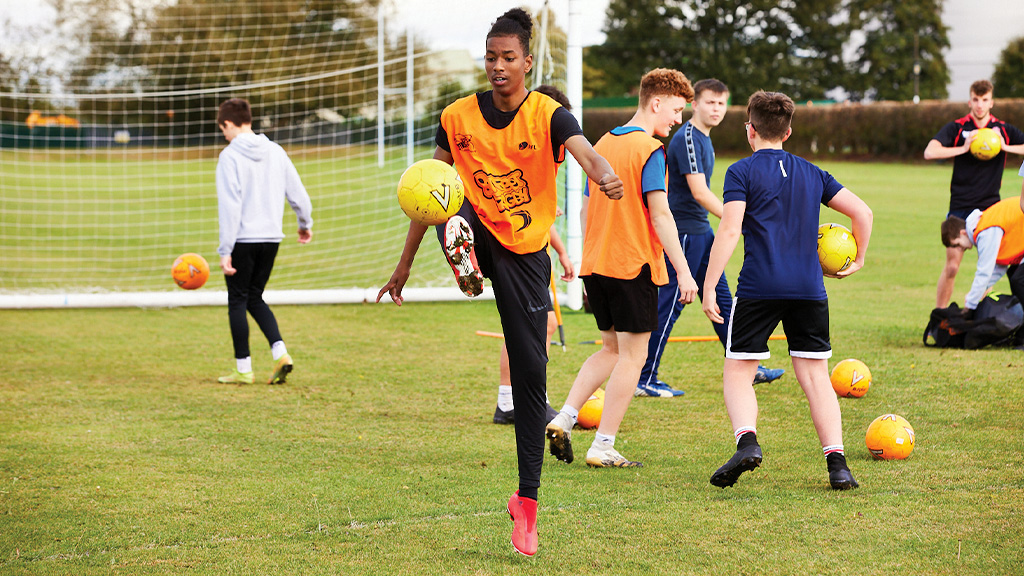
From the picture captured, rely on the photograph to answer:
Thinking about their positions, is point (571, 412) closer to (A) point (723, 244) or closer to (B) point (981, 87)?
(A) point (723, 244)

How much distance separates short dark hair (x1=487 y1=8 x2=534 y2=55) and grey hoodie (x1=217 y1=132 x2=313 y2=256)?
3.88 m

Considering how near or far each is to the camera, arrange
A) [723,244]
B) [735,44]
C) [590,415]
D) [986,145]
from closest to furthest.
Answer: [723,244] < [590,415] < [986,145] < [735,44]

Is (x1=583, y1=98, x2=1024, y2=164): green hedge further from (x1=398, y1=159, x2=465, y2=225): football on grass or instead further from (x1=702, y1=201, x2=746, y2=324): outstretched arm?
(x1=398, y1=159, x2=465, y2=225): football on grass

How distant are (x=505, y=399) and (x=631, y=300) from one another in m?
1.41

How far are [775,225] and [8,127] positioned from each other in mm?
27412

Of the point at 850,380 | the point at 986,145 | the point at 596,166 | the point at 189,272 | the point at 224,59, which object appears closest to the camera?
the point at 596,166

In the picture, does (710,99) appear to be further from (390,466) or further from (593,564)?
(593,564)

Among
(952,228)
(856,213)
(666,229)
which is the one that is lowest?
(952,228)

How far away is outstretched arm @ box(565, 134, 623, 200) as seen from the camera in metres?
3.49

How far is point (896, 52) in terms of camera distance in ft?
220

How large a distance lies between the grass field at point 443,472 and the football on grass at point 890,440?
6 cm

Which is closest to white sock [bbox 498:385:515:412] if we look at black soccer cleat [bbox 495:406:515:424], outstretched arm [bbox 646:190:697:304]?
black soccer cleat [bbox 495:406:515:424]

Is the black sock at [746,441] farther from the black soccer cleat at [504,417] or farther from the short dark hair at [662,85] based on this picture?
the short dark hair at [662,85]

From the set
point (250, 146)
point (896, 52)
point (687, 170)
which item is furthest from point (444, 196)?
point (896, 52)
